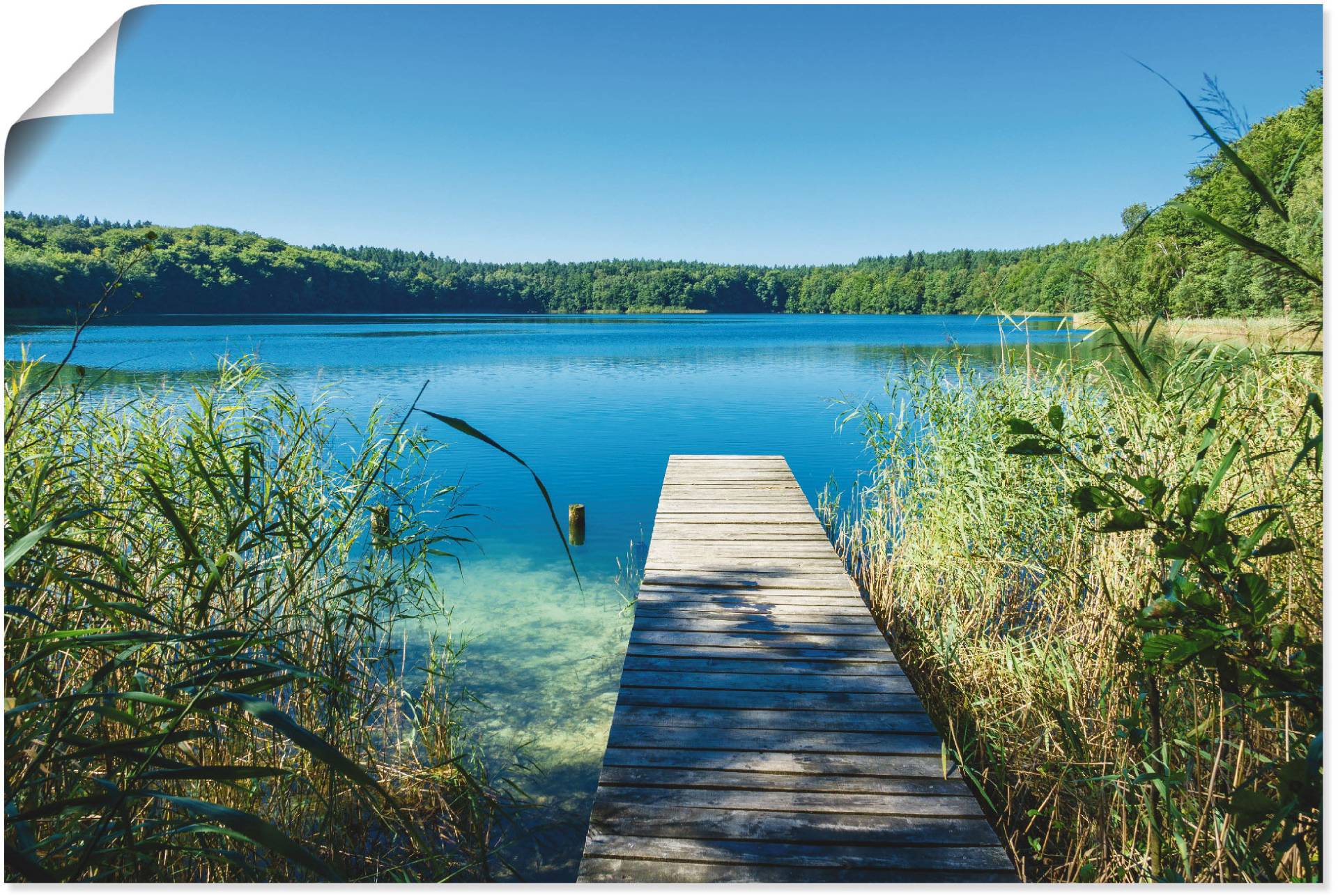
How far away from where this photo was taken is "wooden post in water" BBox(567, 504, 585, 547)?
21.3 ft

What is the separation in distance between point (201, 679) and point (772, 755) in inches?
64.4

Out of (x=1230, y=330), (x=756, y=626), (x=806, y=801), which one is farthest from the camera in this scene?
(x=756, y=626)

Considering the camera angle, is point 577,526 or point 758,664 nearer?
point 758,664

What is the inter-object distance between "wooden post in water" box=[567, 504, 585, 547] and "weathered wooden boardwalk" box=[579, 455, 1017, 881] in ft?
8.46

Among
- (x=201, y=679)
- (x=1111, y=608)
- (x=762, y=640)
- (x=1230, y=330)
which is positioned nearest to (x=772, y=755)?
(x=762, y=640)

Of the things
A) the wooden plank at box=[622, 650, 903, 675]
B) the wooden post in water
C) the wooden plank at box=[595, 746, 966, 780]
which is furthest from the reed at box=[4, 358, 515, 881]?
the wooden post in water

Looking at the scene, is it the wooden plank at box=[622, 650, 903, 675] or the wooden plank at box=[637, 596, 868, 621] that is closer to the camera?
the wooden plank at box=[622, 650, 903, 675]

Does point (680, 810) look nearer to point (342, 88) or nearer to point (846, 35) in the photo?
point (846, 35)

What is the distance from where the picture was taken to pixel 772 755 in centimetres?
223

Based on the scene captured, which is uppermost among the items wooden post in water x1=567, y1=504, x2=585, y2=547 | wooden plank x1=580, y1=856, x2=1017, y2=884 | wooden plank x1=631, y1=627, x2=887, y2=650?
wooden plank x1=631, y1=627, x2=887, y2=650

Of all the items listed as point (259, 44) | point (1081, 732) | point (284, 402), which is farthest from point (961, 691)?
point (259, 44)

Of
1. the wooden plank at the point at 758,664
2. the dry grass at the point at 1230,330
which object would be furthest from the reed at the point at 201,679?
the dry grass at the point at 1230,330

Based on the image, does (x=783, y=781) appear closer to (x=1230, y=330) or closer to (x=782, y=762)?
(x=782, y=762)

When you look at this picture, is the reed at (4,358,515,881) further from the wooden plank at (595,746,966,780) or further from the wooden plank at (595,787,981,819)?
the wooden plank at (595,746,966,780)
